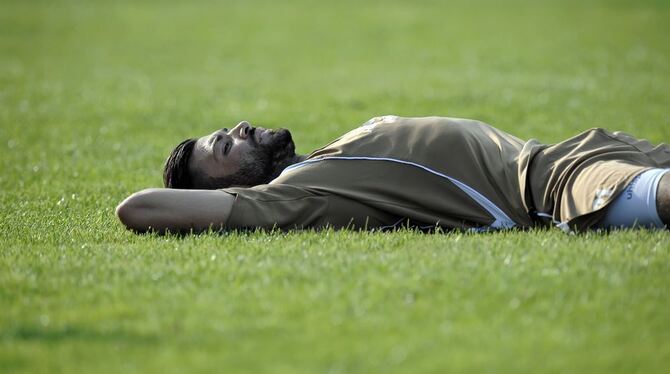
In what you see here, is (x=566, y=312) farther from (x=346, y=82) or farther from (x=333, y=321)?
(x=346, y=82)

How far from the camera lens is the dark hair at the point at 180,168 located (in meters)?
7.96

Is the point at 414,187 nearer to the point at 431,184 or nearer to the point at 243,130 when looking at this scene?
the point at 431,184

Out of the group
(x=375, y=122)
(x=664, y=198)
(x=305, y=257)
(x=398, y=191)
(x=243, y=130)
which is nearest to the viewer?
(x=305, y=257)

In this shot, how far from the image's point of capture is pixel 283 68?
22984 millimetres

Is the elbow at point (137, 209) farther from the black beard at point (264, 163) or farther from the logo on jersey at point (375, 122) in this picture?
the logo on jersey at point (375, 122)

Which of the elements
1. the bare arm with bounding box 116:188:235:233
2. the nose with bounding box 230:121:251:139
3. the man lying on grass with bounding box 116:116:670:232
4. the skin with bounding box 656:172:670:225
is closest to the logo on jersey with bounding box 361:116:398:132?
the man lying on grass with bounding box 116:116:670:232

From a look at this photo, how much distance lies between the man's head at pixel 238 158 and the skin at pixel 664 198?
292cm

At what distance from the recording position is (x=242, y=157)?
25.7ft

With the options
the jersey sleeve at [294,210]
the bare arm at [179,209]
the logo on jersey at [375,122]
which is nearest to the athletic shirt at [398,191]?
the jersey sleeve at [294,210]

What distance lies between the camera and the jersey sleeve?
7.21m

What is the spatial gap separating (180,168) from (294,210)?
1.25m

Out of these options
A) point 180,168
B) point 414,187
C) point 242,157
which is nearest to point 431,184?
point 414,187

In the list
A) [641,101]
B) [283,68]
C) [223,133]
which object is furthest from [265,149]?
[283,68]

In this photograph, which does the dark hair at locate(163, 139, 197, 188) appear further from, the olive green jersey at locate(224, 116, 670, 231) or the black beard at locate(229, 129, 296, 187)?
the olive green jersey at locate(224, 116, 670, 231)
